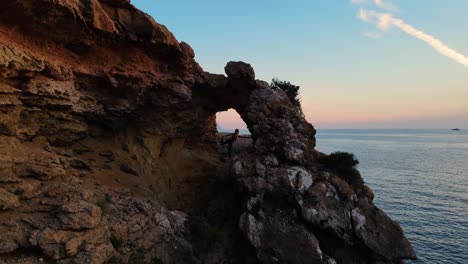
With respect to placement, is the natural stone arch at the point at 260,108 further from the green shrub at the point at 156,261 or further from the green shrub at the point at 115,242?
the green shrub at the point at 115,242

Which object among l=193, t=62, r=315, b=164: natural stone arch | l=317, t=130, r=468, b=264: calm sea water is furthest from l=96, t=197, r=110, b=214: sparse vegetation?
l=317, t=130, r=468, b=264: calm sea water

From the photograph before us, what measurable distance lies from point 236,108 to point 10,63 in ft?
58.5

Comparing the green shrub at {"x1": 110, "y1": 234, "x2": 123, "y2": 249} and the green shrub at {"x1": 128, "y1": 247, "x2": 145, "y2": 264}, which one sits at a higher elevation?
the green shrub at {"x1": 110, "y1": 234, "x2": 123, "y2": 249}

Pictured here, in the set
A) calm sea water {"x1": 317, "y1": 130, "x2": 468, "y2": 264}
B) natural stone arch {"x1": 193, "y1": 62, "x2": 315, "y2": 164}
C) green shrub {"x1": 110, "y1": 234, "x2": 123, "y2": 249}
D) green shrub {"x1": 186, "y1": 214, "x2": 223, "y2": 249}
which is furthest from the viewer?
calm sea water {"x1": 317, "y1": 130, "x2": 468, "y2": 264}

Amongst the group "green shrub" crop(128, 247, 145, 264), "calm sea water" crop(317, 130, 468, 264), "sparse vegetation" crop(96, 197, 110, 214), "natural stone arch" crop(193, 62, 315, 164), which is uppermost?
"natural stone arch" crop(193, 62, 315, 164)

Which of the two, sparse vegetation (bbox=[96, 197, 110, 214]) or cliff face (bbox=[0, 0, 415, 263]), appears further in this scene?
sparse vegetation (bbox=[96, 197, 110, 214])

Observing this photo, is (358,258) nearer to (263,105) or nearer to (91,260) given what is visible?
(263,105)

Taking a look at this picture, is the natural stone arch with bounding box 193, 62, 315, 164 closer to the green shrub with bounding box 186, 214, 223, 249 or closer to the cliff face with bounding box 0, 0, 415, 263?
the cliff face with bounding box 0, 0, 415, 263

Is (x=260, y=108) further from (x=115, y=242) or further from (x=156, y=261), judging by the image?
(x=115, y=242)

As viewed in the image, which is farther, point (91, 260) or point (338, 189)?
point (338, 189)

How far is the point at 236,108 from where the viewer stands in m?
30.6

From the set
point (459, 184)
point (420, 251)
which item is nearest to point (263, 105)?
point (420, 251)

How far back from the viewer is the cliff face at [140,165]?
52.9ft

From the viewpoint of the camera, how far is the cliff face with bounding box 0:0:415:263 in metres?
16.1
